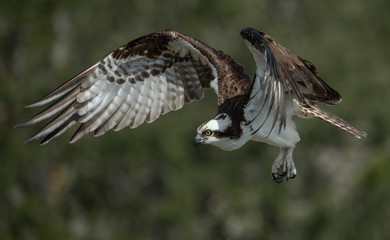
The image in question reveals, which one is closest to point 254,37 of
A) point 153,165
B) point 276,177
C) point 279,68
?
point 279,68

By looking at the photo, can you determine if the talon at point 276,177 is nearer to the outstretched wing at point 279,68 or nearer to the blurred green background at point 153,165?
the outstretched wing at point 279,68

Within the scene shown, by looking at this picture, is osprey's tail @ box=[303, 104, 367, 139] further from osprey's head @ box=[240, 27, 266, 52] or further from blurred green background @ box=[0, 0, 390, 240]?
blurred green background @ box=[0, 0, 390, 240]

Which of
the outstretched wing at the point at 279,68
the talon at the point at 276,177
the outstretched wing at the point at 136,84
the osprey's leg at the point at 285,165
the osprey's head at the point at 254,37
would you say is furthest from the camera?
the outstretched wing at the point at 136,84

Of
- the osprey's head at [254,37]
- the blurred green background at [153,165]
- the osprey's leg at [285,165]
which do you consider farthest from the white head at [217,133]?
the blurred green background at [153,165]

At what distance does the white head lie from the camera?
37.0 feet

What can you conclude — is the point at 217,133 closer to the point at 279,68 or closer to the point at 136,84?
the point at 279,68

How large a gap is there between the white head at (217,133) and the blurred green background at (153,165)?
12129 mm

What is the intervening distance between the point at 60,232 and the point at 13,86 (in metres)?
4.93

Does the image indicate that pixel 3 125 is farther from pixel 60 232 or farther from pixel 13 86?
pixel 60 232

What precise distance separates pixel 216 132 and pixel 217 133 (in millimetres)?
17

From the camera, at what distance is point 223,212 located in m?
31.6

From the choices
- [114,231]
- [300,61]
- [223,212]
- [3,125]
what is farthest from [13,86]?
[300,61]

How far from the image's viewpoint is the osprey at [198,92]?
35.3ft

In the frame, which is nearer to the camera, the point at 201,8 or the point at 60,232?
the point at 60,232
